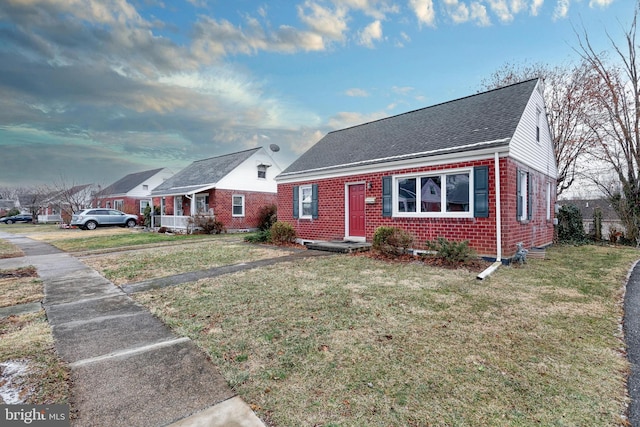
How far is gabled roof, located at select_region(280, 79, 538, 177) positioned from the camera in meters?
8.74

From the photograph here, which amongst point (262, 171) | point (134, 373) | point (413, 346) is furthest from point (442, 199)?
point (262, 171)

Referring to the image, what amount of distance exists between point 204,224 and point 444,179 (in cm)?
1546

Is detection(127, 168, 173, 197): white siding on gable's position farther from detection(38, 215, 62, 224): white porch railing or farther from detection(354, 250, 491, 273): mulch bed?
detection(354, 250, 491, 273): mulch bed

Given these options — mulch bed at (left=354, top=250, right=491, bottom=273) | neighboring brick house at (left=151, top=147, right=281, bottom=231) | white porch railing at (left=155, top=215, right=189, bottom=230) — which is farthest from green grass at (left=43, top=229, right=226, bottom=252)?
mulch bed at (left=354, top=250, right=491, bottom=273)

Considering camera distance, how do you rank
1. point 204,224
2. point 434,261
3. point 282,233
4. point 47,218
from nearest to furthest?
1. point 434,261
2. point 282,233
3. point 204,224
4. point 47,218

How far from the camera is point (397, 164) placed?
9828 mm

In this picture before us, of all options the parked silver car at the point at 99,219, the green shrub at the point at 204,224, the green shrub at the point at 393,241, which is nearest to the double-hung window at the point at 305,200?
the green shrub at the point at 393,241

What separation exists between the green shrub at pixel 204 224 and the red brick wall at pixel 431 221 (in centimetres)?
693

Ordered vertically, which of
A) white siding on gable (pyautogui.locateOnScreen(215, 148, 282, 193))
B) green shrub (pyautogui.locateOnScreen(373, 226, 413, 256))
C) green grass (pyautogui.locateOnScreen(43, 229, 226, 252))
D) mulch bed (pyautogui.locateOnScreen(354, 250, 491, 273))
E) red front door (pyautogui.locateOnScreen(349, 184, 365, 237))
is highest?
white siding on gable (pyautogui.locateOnScreen(215, 148, 282, 193))

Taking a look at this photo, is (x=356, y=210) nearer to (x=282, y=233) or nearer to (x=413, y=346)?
(x=282, y=233)

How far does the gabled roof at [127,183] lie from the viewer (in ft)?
117

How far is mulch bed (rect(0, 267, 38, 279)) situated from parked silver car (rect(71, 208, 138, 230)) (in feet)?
62.8

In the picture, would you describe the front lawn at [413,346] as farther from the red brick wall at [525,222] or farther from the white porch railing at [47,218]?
the white porch railing at [47,218]

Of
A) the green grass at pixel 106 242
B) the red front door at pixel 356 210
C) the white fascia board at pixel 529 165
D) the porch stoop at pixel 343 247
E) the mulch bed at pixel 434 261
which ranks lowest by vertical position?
the green grass at pixel 106 242
